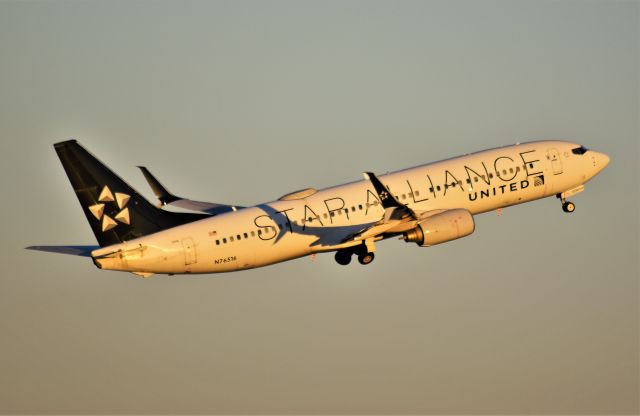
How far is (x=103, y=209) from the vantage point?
74.7 m

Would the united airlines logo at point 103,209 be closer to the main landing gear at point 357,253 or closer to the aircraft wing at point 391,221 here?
the aircraft wing at point 391,221

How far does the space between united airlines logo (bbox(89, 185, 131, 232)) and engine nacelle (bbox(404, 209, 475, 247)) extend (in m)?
16.9

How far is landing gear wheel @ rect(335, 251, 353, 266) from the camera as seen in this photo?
81.8m

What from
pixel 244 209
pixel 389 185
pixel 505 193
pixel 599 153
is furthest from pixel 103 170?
pixel 599 153

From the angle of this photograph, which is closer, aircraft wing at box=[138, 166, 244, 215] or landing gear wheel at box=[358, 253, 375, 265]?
landing gear wheel at box=[358, 253, 375, 265]

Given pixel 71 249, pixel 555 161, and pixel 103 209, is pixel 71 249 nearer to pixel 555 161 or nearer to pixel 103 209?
pixel 103 209

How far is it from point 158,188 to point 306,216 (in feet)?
52.2

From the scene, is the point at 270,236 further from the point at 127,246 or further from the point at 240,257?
the point at 127,246

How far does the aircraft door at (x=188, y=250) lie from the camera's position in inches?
2958

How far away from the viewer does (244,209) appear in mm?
77688

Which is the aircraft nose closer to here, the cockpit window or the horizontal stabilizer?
the cockpit window

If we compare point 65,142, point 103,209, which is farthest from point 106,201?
point 65,142

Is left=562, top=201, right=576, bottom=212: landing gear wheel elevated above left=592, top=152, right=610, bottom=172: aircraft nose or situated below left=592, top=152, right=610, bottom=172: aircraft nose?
below

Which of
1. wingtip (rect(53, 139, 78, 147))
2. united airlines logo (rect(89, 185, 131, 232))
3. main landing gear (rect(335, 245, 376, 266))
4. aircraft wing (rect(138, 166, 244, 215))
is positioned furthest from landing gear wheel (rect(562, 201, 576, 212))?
wingtip (rect(53, 139, 78, 147))
